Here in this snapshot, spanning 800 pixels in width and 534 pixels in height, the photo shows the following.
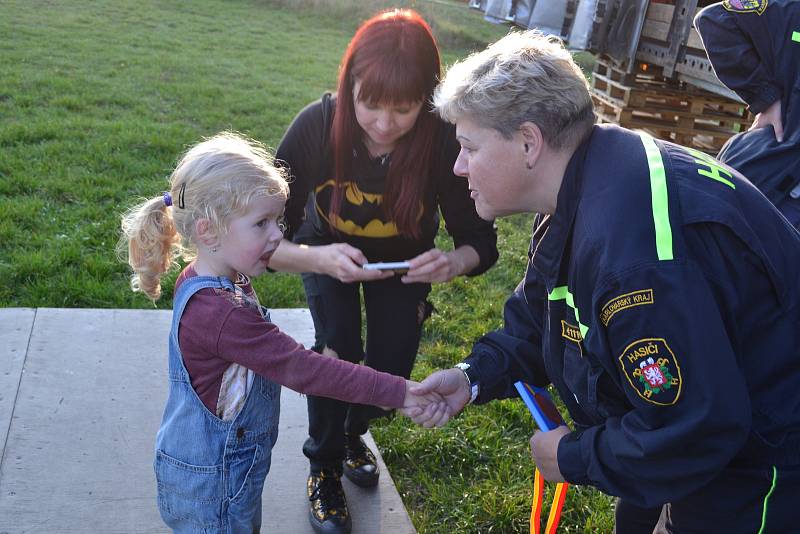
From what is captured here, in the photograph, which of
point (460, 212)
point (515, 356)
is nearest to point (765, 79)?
point (460, 212)

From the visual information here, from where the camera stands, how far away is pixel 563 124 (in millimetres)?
1962

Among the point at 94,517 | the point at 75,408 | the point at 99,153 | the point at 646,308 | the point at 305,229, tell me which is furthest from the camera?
the point at 99,153

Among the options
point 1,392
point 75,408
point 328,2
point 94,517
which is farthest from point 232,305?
point 328,2

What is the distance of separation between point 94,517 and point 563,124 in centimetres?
226

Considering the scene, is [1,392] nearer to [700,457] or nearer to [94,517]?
[94,517]

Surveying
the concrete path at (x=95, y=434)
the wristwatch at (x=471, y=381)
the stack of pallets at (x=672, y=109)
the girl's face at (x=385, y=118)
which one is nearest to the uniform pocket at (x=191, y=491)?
the concrete path at (x=95, y=434)

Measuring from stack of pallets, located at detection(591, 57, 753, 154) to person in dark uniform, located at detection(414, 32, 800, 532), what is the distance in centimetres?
583

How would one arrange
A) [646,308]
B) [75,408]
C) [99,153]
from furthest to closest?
[99,153] < [75,408] < [646,308]

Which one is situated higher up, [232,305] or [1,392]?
[232,305]

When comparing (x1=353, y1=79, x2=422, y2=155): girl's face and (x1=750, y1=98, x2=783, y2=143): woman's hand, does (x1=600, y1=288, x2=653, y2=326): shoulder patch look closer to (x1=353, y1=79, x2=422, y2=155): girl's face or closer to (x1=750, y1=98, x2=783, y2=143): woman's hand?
(x1=353, y1=79, x2=422, y2=155): girl's face

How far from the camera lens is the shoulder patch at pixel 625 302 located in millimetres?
1641

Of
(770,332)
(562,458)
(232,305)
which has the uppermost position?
(770,332)

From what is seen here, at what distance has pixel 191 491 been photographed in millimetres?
2271

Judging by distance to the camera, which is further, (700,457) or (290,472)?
(290,472)
